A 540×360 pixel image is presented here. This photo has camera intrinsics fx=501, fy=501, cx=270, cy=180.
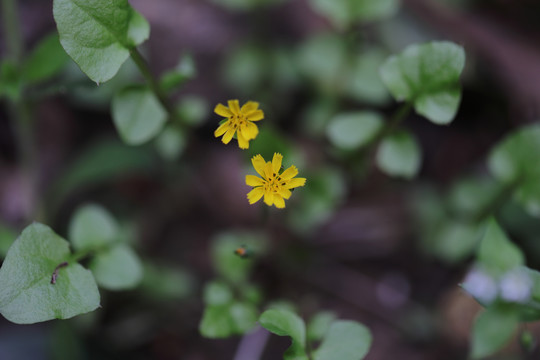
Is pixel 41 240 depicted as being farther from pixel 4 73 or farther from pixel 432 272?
pixel 432 272

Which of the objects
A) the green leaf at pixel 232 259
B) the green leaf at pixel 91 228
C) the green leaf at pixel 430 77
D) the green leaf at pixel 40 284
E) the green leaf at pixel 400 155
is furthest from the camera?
the green leaf at pixel 232 259

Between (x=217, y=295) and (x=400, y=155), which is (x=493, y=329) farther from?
(x=217, y=295)

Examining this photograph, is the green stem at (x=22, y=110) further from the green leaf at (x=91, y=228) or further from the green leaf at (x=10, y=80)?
the green leaf at (x=91, y=228)

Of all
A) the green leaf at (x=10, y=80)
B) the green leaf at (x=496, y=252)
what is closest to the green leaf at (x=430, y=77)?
the green leaf at (x=496, y=252)

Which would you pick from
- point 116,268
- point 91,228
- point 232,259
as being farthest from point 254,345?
point 91,228

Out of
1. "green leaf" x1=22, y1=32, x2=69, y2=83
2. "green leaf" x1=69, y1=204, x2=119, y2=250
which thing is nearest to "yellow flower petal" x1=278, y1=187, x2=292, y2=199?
"green leaf" x1=69, y1=204, x2=119, y2=250

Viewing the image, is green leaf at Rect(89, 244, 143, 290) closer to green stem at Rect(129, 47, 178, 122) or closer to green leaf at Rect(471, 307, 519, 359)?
green stem at Rect(129, 47, 178, 122)
